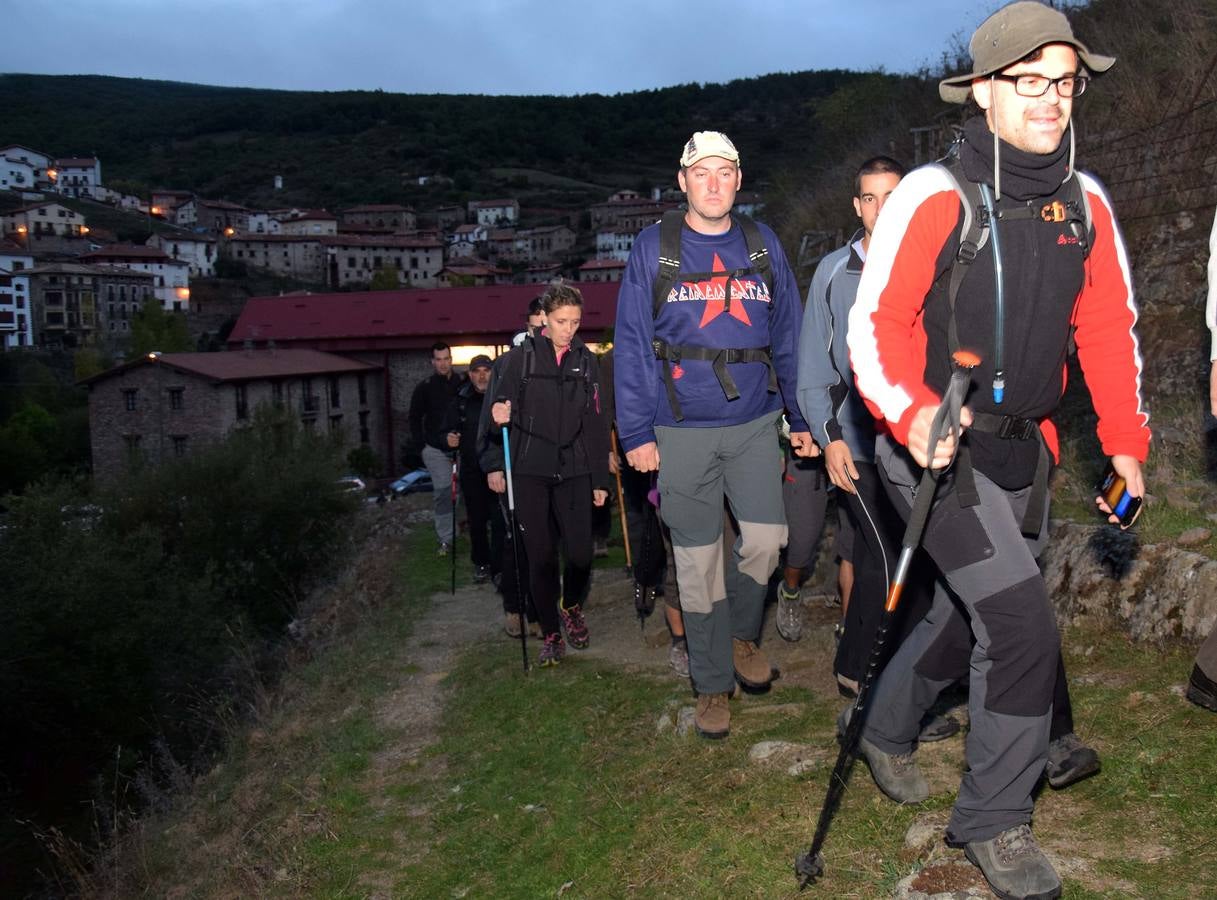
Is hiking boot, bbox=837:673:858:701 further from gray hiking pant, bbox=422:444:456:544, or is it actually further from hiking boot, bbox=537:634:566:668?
gray hiking pant, bbox=422:444:456:544

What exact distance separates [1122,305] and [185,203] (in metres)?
154

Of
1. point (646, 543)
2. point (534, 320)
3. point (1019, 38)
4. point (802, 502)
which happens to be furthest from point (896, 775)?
point (534, 320)

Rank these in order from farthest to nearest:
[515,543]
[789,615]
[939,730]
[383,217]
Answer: [383,217] → [515,543] → [789,615] → [939,730]

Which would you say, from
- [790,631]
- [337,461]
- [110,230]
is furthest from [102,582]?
[110,230]

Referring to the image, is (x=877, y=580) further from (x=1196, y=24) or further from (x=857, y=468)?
(x=1196, y=24)

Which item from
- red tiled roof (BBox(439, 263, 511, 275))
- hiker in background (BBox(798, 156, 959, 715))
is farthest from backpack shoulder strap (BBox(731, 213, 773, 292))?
red tiled roof (BBox(439, 263, 511, 275))

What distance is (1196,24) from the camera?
1091 cm

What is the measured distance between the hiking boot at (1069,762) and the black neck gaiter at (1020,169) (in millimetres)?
1689

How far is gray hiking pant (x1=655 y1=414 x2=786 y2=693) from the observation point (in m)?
4.89

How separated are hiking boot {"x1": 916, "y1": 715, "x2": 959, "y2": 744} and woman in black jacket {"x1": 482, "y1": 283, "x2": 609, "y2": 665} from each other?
3185 millimetres

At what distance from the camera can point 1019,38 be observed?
296 centimetres

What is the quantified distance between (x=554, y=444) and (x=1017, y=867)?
4.45m

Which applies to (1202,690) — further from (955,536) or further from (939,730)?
(955,536)

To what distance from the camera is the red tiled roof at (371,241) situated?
127500mm
